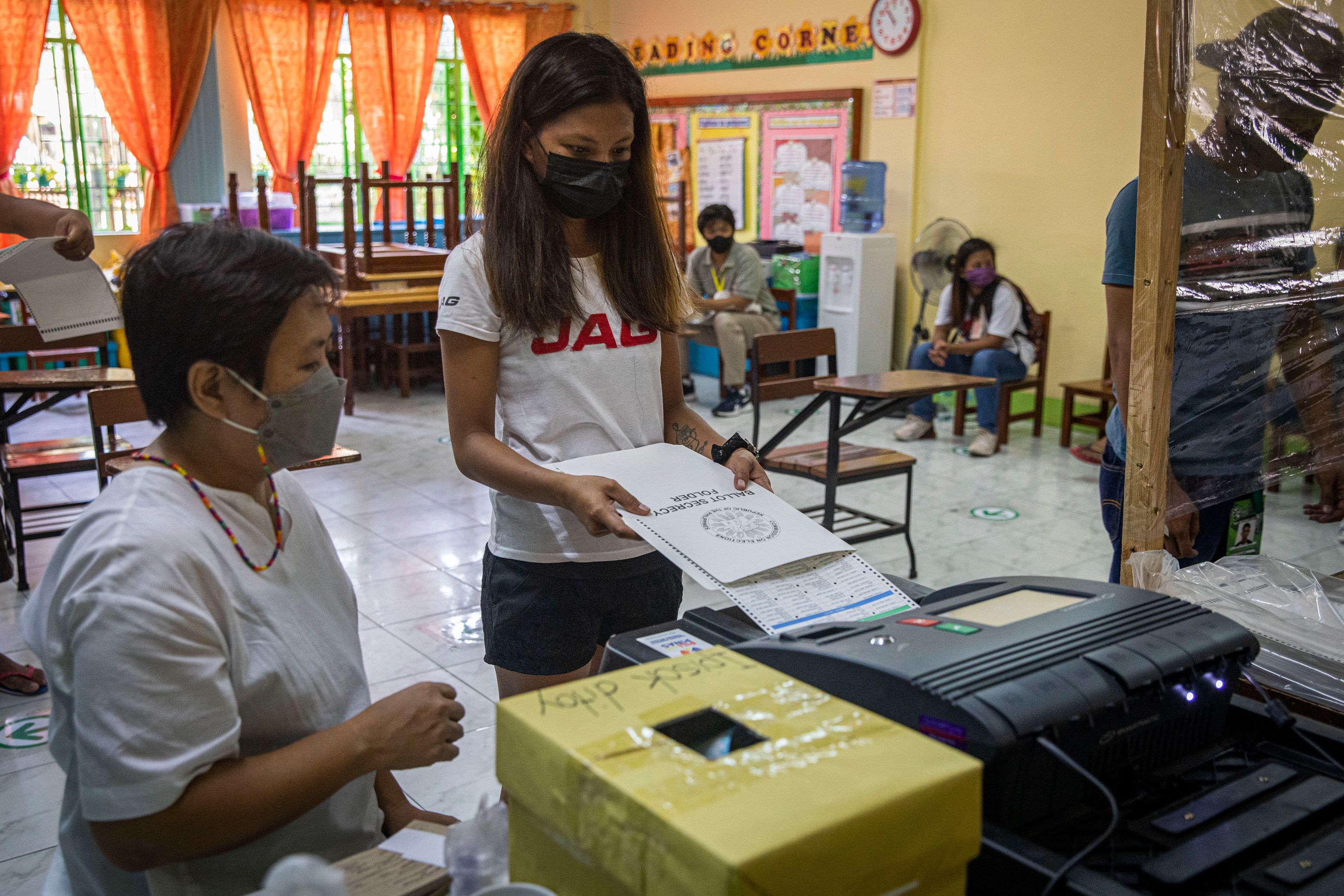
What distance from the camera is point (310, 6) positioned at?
8.54m

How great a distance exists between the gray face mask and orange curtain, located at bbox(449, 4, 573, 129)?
28.6 feet

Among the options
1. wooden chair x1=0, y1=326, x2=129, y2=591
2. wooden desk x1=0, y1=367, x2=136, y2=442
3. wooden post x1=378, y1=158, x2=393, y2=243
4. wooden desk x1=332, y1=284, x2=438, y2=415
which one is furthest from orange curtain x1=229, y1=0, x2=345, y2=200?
wooden desk x1=0, y1=367, x2=136, y2=442

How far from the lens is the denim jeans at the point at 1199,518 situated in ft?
6.24

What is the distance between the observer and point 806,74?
7.67 metres

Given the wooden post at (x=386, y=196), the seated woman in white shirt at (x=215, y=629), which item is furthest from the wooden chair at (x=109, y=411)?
the wooden post at (x=386, y=196)

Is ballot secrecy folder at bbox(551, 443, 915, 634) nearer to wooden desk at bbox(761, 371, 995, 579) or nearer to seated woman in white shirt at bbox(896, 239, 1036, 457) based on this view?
wooden desk at bbox(761, 371, 995, 579)

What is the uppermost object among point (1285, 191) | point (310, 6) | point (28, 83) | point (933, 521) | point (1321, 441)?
point (310, 6)

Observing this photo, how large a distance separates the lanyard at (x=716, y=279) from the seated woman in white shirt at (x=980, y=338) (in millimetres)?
1397

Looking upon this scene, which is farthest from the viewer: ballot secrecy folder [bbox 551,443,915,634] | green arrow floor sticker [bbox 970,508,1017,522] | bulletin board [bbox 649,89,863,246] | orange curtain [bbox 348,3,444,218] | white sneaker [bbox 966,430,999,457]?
orange curtain [bbox 348,3,444,218]

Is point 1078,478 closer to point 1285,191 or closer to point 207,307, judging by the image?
point 1285,191

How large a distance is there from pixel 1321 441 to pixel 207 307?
1.71 metres

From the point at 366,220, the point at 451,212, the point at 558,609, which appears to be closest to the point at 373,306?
the point at 366,220

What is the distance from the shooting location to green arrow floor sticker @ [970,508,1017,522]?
4555 millimetres

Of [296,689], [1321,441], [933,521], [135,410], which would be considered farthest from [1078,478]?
[296,689]
